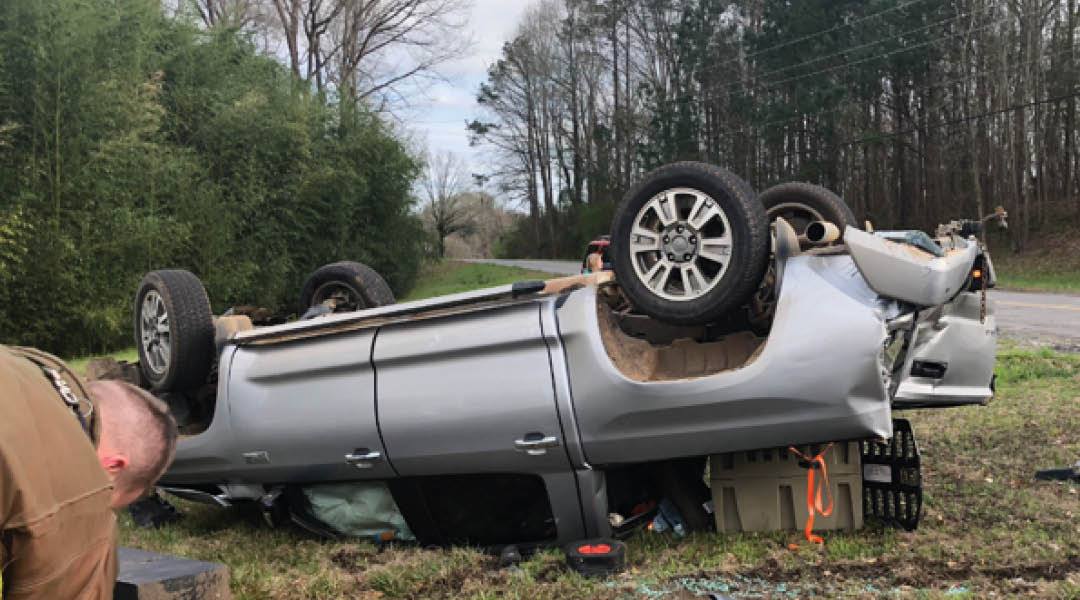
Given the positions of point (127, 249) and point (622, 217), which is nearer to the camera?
point (622, 217)

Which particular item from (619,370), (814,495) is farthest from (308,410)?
(814,495)

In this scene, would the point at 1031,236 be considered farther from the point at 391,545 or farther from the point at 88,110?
the point at 391,545

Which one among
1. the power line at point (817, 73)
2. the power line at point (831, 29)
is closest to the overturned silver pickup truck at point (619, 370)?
the power line at point (817, 73)

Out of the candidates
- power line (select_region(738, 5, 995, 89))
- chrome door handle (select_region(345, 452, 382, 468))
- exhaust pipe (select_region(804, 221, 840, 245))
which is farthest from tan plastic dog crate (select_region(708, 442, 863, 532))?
power line (select_region(738, 5, 995, 89))

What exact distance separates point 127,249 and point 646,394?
1263 cm

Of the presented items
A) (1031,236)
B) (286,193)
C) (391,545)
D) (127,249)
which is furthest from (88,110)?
(1031,236)

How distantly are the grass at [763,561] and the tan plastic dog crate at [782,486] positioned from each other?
68mm

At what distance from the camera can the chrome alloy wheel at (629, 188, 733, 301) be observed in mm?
3156

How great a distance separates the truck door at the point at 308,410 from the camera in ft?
11.6

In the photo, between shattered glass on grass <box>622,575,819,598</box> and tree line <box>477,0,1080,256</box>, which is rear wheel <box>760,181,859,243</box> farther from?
tree line <box>477,0,1080,256</box>

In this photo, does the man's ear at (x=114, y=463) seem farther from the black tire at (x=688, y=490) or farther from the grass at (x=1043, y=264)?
the grass at (x=1043, y=264)

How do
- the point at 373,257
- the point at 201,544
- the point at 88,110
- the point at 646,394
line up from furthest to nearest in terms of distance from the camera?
the point at 373,257 < the point at 88,110 < the point at 201,544 < the point at 646,394

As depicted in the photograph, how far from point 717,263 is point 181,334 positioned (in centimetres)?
256

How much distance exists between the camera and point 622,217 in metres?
3.32
